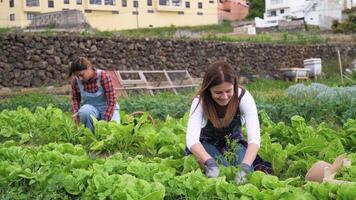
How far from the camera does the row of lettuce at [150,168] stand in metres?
2.91

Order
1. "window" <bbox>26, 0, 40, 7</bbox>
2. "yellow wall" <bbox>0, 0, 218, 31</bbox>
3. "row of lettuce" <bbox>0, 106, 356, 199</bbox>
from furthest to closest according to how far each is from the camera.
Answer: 1. "window" <bbox>26, 0, 40, 7</bbox>
2. "yellow wall" <bbox>0, 0, 218, 31</bbox>
3. "row of lettuce" <bbox>0, 106, 356, 199</bbox>

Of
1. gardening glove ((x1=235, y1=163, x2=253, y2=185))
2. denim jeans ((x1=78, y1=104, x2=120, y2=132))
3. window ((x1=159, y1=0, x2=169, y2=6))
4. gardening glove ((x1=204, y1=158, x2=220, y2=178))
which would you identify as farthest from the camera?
window ((x1=159, y1=0, x2=169, y2=6))

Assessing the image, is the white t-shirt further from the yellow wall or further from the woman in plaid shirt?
the yellow wall

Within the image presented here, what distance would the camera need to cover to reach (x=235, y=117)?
382 cm

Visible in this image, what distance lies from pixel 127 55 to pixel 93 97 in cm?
1119

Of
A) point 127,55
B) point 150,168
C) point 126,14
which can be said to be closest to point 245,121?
point 150,168

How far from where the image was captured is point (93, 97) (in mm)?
5949


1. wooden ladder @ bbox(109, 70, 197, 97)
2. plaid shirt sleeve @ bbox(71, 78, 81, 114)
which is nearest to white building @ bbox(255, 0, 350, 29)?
wooden ladder @ bbox(109, 70, 197, 97)

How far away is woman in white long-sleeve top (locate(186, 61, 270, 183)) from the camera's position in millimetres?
3439

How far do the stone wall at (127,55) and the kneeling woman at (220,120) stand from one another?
11.3 m

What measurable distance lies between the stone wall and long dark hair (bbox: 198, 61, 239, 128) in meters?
11.4

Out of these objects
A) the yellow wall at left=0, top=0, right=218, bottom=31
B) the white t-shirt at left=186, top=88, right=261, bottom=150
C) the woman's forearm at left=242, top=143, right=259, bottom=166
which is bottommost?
the woman's forearm at left=242, top=143, right=259, bottom=166

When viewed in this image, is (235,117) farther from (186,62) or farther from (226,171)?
(186,62)

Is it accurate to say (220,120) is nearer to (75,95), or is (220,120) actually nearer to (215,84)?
(215,84)
